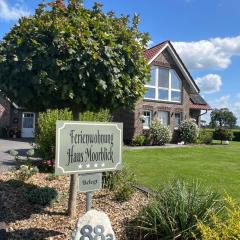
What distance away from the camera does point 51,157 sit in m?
10.5

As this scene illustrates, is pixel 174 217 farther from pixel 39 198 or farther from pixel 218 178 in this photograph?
pixel 218 178

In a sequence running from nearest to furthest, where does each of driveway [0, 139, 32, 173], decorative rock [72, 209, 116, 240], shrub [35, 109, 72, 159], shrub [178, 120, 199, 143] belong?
decorative rock [72, 209, 116, 240] < shrub [35, 109, 72, 159] < driveway [0, 139, 32, 173] < shrub [178, 120, 199, 143]

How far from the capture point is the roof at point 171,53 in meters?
26.7

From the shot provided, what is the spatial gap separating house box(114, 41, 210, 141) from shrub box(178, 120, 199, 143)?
0.97 meters

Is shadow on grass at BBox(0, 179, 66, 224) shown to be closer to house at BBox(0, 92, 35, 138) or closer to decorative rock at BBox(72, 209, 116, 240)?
decorative rock at BBox(72, 209, 116, 240)

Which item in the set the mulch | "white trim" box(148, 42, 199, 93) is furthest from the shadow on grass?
"white trim" box(148, 42, 199, 93)

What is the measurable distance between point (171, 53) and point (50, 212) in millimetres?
22687

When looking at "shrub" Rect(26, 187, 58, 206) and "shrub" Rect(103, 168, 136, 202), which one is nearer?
"shrub" Rect(26, 187, 58, 206)

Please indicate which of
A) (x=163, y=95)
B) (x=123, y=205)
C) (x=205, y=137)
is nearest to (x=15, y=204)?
(x=123, y=205)

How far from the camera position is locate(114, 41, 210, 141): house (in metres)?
26.5

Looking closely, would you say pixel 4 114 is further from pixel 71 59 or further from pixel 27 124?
pixel 71 59

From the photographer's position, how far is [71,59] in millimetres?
5555

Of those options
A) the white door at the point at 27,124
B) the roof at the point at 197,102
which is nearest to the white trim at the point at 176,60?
the roof at the point at 197,102

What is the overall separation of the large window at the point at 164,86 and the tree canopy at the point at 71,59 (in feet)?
69.1
